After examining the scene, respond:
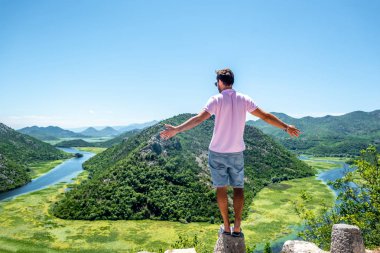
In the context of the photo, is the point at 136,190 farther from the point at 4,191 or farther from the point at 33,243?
the point at 4,191

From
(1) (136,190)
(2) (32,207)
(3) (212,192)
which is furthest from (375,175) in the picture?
(2) (32,207)

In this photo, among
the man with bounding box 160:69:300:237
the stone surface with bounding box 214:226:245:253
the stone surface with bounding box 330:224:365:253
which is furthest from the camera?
the stone surface with bounding box 330:224:365:253

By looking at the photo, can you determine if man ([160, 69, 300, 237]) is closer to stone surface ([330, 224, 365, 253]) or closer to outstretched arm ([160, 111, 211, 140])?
outstretched arm ([160, 111, 211, 140])

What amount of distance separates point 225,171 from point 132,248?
55099 millimetres

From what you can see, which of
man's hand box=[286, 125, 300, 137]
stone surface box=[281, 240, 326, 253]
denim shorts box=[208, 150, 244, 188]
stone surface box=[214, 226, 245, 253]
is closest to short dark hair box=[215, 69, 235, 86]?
denim shorts box=[208, 150, 244, 188]

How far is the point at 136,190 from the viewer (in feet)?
294

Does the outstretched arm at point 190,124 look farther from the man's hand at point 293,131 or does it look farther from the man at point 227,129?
the man's hand at point 293,131

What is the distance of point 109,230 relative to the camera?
6769 cm

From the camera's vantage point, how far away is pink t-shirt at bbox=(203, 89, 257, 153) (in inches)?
269

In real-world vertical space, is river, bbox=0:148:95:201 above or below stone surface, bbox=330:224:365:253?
below

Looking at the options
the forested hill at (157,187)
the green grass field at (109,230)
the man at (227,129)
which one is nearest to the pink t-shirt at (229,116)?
the man at (227,129)

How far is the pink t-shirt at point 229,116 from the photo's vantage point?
6.84 metres

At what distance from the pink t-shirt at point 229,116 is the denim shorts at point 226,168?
0.17 m

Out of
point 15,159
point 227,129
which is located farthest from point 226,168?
point 15,159
